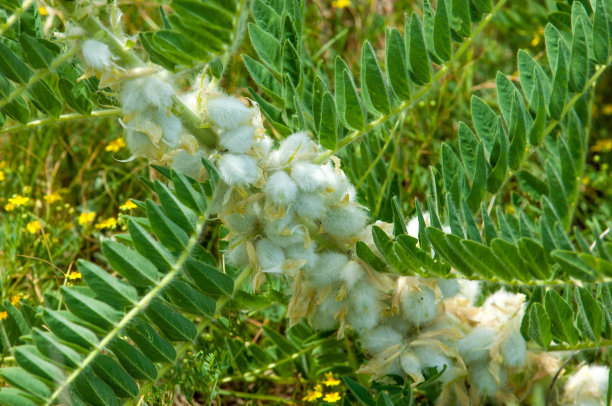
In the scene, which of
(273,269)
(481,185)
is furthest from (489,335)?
(273,269)

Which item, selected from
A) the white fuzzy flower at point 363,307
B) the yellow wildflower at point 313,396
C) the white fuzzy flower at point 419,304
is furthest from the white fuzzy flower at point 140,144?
the yellow wildflower at point 313,396

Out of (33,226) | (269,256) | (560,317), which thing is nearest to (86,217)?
(33,226)

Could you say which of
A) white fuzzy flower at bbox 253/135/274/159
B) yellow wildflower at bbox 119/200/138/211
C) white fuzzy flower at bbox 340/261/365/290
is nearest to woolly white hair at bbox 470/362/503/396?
white fuzzy flower at bbox 340/261/365/290

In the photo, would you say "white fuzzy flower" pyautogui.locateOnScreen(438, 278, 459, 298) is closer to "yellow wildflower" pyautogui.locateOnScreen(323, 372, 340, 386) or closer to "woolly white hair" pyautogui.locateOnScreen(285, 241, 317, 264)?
"woolly white hair" pyautogui.locateOnScreen(285, 241, 317, 264)

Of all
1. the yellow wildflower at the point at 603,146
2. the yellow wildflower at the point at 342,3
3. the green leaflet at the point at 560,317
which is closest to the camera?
the green leaflet at the point at 560,317

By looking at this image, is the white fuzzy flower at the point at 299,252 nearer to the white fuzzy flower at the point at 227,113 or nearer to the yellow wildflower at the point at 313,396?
the white fuzzy flower at the point at 227,113

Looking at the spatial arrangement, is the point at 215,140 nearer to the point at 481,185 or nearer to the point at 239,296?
the point at 239,296
